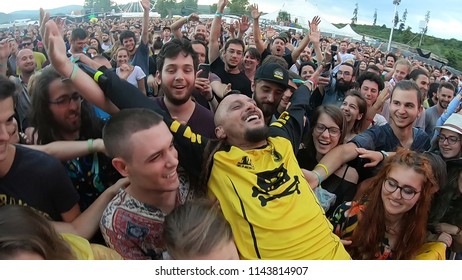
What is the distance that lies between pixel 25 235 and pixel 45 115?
22.8 inches

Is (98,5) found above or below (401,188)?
above

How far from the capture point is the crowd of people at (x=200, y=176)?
2.96ft

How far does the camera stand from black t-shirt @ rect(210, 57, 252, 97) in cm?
229

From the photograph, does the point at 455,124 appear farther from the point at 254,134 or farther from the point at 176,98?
the point at 176,98

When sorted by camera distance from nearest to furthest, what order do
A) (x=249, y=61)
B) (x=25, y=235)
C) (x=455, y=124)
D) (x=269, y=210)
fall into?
(x=25, y=235)
(x=269, y=210)
(x=455, y=124)
(x=249, y=61)

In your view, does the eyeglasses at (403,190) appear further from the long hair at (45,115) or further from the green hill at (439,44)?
the long hair at (45,115)

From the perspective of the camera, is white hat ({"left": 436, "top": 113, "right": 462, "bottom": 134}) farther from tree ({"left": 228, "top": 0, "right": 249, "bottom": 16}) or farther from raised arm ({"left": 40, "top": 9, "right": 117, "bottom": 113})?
tree ({"left": 228, "top": 0, "right": 249, "bottom": 16})

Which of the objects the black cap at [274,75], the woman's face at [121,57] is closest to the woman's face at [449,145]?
the black cap at [274,75]

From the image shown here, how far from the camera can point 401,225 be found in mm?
1167

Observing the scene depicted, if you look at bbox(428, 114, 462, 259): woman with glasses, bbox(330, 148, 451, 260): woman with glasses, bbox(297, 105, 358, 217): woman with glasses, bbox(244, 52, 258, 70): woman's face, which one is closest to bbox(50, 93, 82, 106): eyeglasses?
bbox(297, 105, 358, 217): woman with glasses

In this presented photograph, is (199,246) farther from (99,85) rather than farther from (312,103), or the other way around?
(312,103)

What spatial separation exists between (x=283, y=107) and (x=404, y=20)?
2.26ft

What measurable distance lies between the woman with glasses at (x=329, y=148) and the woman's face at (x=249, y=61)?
1.19 m

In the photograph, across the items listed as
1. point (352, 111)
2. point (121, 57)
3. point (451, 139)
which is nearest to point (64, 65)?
point (352, 111)
